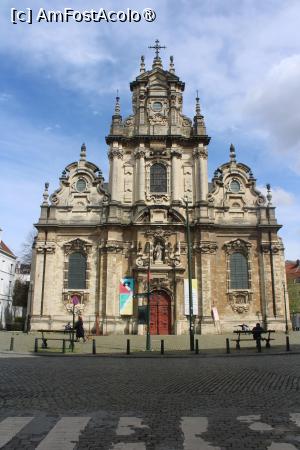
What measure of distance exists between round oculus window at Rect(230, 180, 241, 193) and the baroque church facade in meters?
0.09

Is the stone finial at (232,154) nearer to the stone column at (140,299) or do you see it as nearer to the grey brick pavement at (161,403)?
the stone column at (140,299)

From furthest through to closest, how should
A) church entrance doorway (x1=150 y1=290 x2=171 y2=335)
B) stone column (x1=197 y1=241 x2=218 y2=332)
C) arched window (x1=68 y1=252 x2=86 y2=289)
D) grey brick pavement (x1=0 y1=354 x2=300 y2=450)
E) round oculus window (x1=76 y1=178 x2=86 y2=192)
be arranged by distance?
round oculus window (x1=76 y1=178 x2=86 y2=192) < arched window (x1=68 y1=252 x2=86 y2=289) < church entrance doorway (x1=150 y1=290 x2=171 y2=335) < stone column (x1=197 y1=241 x2=218 y2=332) < grey brick pavement (x1=0 y1=354 x2=300 y2=450)

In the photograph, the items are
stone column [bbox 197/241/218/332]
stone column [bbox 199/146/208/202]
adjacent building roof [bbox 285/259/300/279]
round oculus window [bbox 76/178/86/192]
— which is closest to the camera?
stone column [bbox 197/241/218/332]

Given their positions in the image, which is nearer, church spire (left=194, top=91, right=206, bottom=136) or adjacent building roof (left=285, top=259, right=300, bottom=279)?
church spire (left=194, top=91, right=206, bottom=136)

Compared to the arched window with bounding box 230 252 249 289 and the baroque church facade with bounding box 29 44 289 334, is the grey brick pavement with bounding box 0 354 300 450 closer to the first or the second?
the baroque church facade with bounding box 29 44 289 334

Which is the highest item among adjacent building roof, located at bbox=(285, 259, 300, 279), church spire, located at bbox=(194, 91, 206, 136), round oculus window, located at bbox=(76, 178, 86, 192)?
church spire, located at bbox=(194, 91, 206, 136)

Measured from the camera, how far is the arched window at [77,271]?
1325 inches

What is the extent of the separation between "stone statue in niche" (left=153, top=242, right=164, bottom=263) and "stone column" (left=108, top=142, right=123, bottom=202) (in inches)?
205

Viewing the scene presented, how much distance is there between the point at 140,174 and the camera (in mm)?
35500

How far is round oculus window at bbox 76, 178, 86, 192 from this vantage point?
36072 millimetres

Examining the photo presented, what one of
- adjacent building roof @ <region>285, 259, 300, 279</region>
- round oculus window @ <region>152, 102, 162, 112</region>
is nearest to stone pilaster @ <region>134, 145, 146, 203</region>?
round oculus window @ <region>152, 102, 162, 112</region>

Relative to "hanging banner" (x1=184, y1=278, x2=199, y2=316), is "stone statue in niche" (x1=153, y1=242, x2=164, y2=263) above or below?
above

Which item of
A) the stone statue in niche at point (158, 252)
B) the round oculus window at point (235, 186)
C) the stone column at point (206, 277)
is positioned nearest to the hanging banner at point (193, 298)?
the stone column at point (206, 277)

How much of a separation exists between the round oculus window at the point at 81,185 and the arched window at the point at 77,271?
562 centimetres
